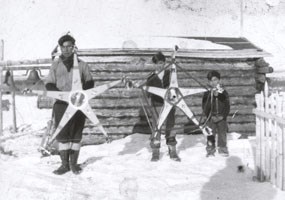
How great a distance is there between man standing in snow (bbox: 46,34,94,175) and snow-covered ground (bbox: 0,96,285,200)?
28 centimetres

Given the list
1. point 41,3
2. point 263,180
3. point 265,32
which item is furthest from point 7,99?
point 265,32

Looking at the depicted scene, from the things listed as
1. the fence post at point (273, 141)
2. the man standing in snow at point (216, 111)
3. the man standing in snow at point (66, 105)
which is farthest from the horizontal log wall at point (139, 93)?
the fence post at point (273, 141)

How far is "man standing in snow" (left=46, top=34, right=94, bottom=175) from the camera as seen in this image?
6.56m

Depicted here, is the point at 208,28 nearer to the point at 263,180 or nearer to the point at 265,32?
the point at 265,32

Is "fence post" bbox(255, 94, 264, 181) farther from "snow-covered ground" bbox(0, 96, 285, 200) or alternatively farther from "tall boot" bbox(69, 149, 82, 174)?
"tall boot" bbox(69, 149, 82, 174)

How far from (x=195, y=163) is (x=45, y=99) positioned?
5161mm

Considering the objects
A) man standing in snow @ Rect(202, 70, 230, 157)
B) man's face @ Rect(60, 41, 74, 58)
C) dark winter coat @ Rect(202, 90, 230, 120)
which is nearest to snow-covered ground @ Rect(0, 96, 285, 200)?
man standing in snow @ Rect(202, 70, 230, 157)

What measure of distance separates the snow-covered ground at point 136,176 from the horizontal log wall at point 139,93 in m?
0.82

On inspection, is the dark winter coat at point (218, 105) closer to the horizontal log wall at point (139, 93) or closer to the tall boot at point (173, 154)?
the tall boot at point (173, 154)

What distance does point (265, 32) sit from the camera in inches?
1185

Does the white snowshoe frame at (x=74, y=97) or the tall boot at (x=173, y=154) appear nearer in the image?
the white snowshoe frame at (x=74, y=97)

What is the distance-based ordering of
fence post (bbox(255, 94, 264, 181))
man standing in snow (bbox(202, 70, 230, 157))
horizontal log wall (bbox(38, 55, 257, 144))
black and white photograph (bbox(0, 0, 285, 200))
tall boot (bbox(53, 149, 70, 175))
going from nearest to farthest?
black and white photograph (bbox(0, 0, 285, 200)) < fence post (bbox(255, 94, 264, 181)) < tall boot (bbox(53, 149, 70, 175)) < man standing in snow (bbox(202, 70, 230, 157)) < horizontal log wall (bbox(38, 55, 257, 144))

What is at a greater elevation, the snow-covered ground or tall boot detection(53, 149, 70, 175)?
tall boot detection(53, 149, 70, 175)

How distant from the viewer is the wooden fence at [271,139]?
5410 millimetres
